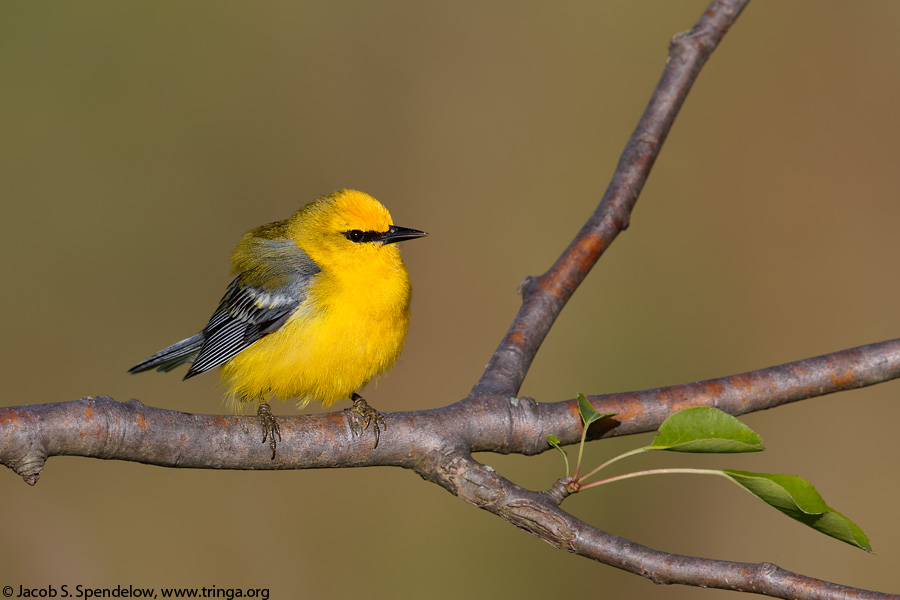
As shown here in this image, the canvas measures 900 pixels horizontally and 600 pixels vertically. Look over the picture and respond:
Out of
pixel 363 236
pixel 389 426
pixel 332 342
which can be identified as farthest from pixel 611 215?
pixel 389 426

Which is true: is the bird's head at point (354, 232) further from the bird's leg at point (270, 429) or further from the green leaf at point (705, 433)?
the green leaf at point (705, 433)

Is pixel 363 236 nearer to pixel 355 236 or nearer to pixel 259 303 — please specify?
pixel 355 236

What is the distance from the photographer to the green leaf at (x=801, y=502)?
81.4 inches

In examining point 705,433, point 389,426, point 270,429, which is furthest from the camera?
point 389,426

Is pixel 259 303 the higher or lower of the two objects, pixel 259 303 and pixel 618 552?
the higher

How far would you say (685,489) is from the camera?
5.63 m

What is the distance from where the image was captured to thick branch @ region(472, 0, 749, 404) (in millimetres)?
3374

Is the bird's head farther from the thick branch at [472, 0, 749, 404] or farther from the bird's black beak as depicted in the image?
the thick branch at [472, 0, 749, 404]

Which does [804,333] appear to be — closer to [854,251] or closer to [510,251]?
[854,251]

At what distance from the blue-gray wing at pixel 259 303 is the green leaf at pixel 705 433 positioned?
2.08m

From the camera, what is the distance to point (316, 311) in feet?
12.3

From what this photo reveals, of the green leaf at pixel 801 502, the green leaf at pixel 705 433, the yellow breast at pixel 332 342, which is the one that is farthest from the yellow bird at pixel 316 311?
the green leaf at pixel 801 502

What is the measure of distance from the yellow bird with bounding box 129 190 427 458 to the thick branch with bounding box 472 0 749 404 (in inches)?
26.2

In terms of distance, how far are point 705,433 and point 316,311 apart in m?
2.05
